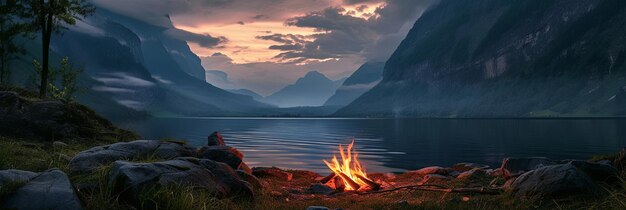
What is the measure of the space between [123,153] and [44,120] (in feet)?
32.3

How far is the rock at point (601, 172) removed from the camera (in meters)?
15.9

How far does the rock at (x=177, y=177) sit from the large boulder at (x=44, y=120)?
38.5 feet

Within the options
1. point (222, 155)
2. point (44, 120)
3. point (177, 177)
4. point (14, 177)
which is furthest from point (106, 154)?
point (44, 120)

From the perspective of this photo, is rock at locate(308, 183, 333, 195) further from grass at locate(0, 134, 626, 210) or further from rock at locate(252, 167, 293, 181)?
rock at locate(252, 167, 293, 181)

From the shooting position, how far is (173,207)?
11.8 m

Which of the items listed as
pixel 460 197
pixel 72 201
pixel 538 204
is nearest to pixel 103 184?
pixel 72 201

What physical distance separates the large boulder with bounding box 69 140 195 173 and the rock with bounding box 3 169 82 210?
321 cm

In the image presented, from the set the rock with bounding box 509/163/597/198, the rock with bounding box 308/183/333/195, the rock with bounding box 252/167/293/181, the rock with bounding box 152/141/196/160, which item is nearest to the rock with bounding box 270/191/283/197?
the rock with bounding box 308/183/333/195

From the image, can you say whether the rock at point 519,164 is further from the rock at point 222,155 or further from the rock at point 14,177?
the rock at point 14,177

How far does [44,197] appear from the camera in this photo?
10.2 m

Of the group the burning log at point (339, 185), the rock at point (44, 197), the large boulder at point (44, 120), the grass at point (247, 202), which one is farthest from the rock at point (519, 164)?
the large boulder at point (44, 120)

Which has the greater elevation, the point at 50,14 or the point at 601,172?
the point at 50,14

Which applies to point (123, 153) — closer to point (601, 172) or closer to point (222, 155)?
point (222, 155)

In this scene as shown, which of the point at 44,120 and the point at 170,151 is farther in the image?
the point at 44,120
